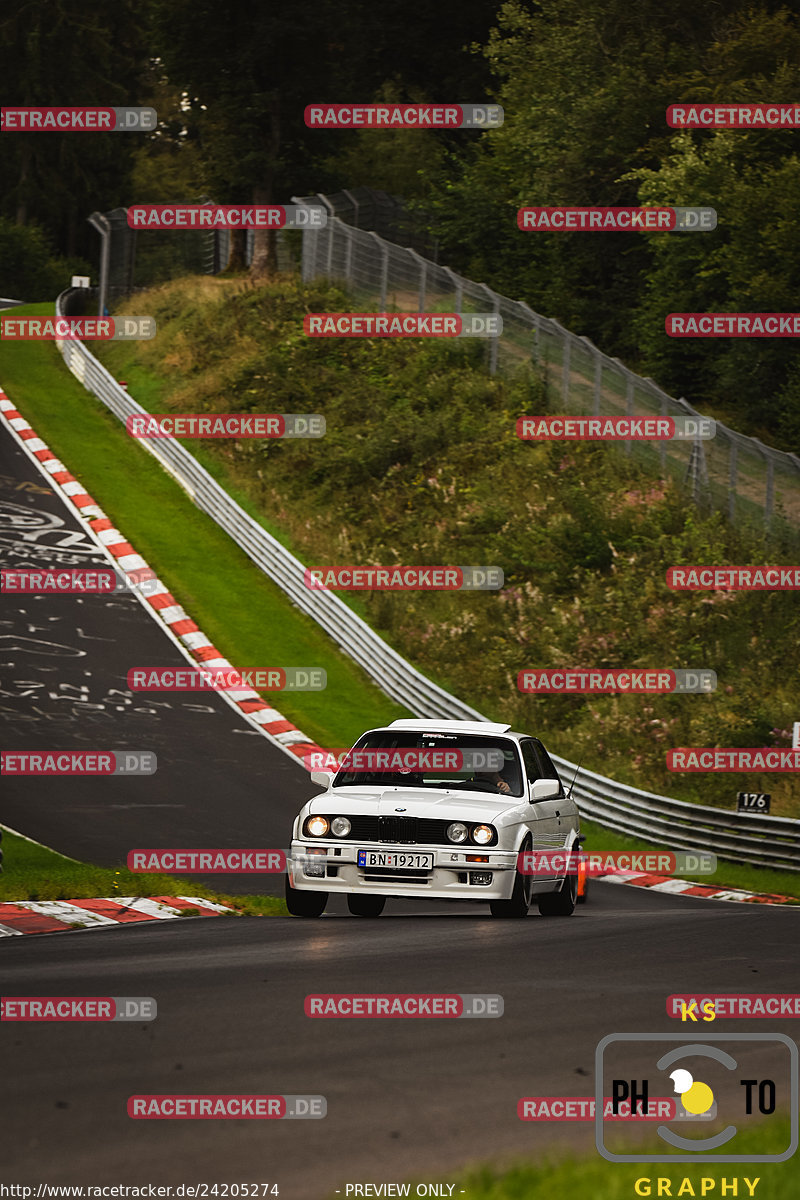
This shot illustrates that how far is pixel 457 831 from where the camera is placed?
11.5 metres

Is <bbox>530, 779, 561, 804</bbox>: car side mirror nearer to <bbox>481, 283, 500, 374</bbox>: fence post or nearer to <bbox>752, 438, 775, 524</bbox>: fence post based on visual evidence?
<bbox>752, 438, 775, 524</bbox>: fence post

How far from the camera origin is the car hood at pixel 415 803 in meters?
11.6

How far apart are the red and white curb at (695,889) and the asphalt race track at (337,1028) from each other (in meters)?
0.52

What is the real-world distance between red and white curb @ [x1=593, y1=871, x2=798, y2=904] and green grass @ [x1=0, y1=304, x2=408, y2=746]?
23.4ft

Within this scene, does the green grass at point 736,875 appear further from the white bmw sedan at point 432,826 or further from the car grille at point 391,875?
the car grille at point 391,875

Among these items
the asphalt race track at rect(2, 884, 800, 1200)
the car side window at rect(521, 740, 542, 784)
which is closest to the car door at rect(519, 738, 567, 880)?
the car side window at rect(521, 740, 542, 784)

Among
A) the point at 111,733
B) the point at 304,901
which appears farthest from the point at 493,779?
the point at 111,733

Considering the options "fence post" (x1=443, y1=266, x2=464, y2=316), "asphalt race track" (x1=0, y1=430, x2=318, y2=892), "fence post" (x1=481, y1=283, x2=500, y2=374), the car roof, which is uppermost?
"fence post" (x1=443, y1=266, x2=464, y2=316)

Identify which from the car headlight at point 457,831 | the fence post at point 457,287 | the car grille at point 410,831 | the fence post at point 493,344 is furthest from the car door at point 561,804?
the fence post at point 457,287

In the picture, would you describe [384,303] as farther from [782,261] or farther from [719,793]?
[719,793]

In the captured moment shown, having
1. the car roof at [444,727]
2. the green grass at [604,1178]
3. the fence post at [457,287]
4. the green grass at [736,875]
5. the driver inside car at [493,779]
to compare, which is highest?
the fence post at [457,287]

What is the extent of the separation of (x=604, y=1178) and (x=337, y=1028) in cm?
271

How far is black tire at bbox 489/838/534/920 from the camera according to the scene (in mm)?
11812

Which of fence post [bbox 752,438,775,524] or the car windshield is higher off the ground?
fence post [bbox 752,438,775,524]
